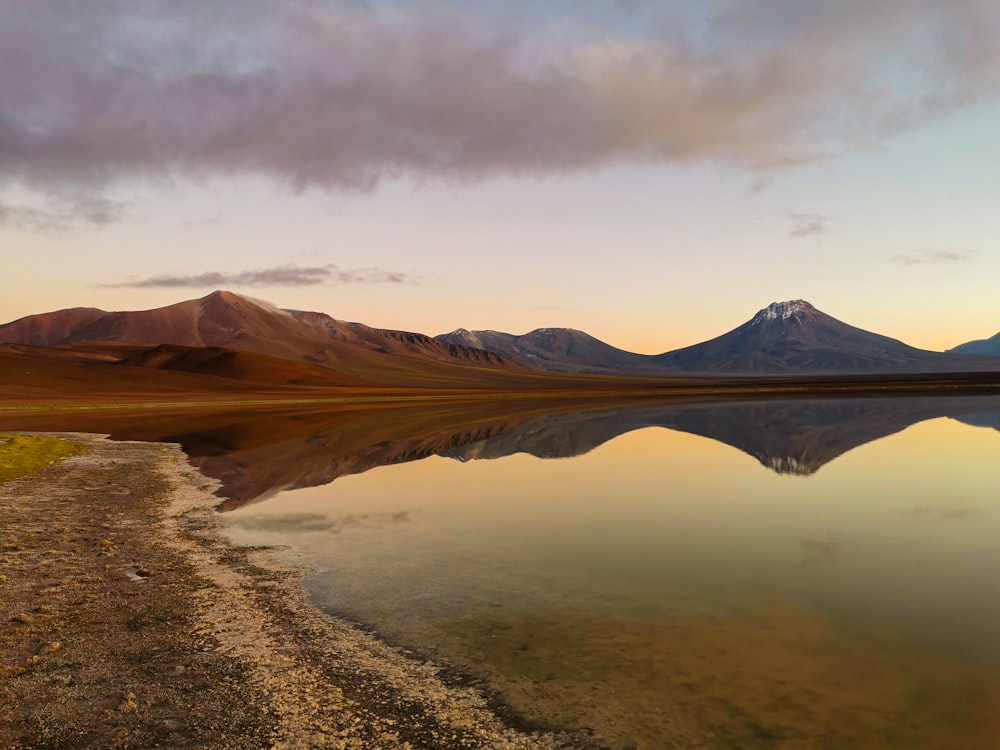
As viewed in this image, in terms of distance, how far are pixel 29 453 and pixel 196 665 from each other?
95.2 ft

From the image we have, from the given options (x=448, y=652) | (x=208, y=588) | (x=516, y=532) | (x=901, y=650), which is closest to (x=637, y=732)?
(x=448, y=652)

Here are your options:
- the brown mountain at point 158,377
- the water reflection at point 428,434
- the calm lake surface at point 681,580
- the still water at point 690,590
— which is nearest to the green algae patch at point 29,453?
the water reflection at point 428,434

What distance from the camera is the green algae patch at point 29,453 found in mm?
26484

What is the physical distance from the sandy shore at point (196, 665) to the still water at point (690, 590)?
684 mm

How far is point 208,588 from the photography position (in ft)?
38.6

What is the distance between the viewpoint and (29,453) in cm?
3142

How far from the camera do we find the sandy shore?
6.96 meters

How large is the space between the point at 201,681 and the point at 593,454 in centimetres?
2602

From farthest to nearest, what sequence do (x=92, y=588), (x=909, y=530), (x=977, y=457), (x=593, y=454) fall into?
(x=593, y=454), (x=977, y=457), (x=909, y=530), (x=92, y=588)

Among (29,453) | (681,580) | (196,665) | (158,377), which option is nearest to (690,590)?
(681,580)

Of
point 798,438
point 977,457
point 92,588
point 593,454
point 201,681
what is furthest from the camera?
point 798,438

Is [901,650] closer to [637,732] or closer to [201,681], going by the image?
[637,732]

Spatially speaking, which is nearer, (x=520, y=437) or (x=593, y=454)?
(x=593, y=454)

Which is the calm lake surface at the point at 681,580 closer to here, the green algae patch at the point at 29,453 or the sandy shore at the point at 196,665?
the sandy shore at the point at 196,665
